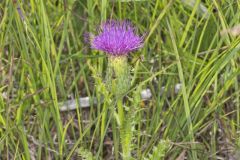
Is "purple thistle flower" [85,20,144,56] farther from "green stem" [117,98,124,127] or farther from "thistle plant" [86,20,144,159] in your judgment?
"green stem" [117,98,124,127]

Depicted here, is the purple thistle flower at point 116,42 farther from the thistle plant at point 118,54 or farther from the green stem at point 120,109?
the green stem at point 120,109

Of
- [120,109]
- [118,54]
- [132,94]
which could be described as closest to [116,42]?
[118,54]

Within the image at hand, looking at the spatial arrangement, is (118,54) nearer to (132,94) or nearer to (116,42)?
(116,42)

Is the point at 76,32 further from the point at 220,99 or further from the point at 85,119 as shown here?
the point at 220,99

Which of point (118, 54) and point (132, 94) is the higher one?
point (118, 54)

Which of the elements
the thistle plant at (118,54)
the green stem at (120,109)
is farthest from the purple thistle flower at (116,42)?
the green stem at (120,109)

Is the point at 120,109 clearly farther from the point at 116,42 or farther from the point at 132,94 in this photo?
the point at 132,94

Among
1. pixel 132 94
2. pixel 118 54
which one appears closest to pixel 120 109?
pixel 118 54

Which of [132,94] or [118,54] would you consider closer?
[118,54]

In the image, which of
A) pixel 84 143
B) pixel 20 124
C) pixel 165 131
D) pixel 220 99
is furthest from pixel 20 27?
pixel 220 99

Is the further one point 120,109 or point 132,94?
point 132,94
